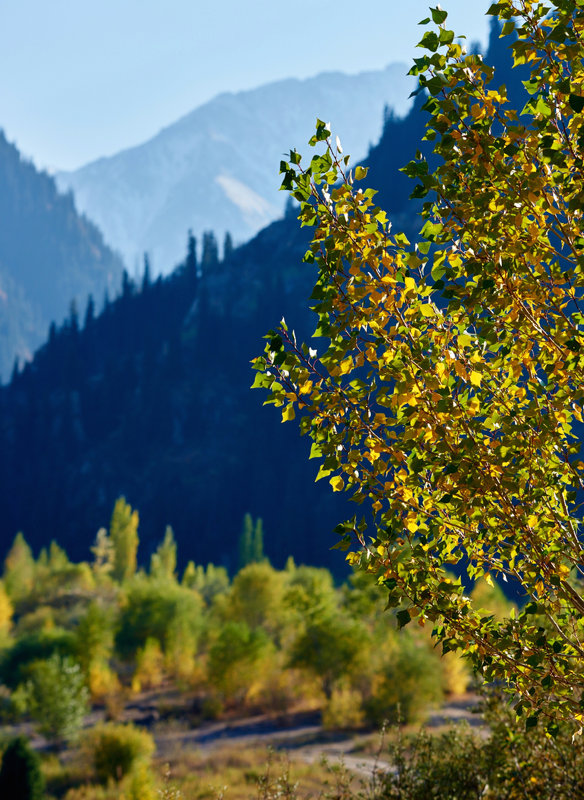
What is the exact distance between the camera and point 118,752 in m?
26.3

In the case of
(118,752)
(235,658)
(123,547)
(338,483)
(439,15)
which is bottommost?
(118,752)

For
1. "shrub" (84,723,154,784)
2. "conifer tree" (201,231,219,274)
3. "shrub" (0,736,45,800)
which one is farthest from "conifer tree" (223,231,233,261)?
"shrub" (0,736,45,800)

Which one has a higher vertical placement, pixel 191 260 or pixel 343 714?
pixel 191 260

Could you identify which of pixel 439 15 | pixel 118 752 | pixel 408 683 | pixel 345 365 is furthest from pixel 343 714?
pixel 439 15

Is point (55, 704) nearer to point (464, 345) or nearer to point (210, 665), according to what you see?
point (210, 665)

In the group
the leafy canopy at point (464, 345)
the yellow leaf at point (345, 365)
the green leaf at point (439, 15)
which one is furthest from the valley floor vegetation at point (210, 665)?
the green leaf at point (439, 15)

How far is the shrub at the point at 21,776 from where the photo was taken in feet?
67.7

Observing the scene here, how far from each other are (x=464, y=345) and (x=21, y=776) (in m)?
22.5

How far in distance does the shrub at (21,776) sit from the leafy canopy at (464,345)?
21.4 meters

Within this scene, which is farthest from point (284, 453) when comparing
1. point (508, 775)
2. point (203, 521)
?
point (508, 775)

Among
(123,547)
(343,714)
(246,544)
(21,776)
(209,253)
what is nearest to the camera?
(21,776)

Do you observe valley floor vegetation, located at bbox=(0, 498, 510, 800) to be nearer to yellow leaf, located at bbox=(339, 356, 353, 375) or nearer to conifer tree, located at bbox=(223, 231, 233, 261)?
yellow leaf, located at bbox=(339, 356, 353, 375)

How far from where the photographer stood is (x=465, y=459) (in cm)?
336

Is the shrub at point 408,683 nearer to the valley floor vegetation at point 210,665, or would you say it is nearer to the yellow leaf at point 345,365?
the valley floor vegetation at point 210,665
